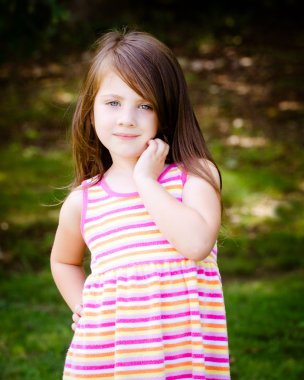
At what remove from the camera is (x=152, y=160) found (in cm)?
205

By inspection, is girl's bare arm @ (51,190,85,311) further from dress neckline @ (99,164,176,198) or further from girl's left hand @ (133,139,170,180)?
girl's left hand @ (133,139,170,180)

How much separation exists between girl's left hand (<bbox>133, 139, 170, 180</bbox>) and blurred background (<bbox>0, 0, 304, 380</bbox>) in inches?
18.0

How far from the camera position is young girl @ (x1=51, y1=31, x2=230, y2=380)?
6.43 ft

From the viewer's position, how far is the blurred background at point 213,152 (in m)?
3.99

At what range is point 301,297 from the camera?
4395mm

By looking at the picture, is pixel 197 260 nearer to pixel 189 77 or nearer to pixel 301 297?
pixel 301 297

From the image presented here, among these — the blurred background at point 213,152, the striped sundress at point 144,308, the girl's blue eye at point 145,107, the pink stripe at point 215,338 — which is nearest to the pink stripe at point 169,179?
the striped sundress at point 144,308

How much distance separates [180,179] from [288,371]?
5.90 feet

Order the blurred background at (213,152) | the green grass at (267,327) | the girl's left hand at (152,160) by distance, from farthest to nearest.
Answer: the blurred background at (213,152)
the green grass at (267,327)
the girl's left hand at (152,160)

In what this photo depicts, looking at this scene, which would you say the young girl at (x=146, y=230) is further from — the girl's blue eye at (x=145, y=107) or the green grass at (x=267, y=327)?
the green grass at (x=267, y=327)

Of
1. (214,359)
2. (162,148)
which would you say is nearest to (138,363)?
(214,359)

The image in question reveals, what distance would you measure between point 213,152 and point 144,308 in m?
5.92

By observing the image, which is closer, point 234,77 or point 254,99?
point 254,99

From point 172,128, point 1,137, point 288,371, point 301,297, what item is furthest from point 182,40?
point 172,128
